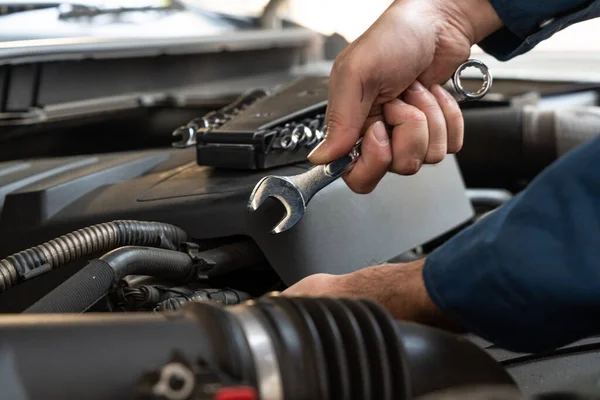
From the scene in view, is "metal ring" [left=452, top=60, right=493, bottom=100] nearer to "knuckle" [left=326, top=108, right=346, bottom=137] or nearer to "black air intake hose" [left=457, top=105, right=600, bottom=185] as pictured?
"knuckle" [left=326, top=108, right=346, bottom=137]

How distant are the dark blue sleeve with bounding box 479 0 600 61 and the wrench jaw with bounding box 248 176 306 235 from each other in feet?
1.34

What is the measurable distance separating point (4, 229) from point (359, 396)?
622 mm

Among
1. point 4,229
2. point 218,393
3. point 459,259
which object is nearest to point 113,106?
point 4,229

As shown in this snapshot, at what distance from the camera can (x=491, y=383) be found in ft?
1.78

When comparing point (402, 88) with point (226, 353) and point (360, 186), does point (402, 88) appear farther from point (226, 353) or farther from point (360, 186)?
point (226, 353)

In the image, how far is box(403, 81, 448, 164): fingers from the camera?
1037mm

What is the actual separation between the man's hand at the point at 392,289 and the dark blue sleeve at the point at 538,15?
0.51 metres

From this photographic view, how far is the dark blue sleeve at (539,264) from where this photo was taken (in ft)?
1.77

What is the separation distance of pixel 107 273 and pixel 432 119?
0.48 metres

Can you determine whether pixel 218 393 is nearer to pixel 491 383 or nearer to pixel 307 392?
pixel 307 392

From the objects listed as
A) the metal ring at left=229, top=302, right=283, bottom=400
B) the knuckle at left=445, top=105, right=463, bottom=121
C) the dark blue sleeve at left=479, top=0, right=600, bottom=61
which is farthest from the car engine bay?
the dark blue sleeve at left=479, top=0, right=600, bottom=61

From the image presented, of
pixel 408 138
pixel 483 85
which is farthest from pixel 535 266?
pixel 483 85

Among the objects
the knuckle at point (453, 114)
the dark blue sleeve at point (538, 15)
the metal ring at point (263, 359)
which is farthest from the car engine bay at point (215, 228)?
the dark blue sleeve at point (538, 15)

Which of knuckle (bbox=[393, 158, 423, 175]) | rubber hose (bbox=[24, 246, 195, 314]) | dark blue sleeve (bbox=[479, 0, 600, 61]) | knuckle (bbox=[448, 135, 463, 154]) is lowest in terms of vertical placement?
rubber hose (bbox=[24, 246, 195, 314])
